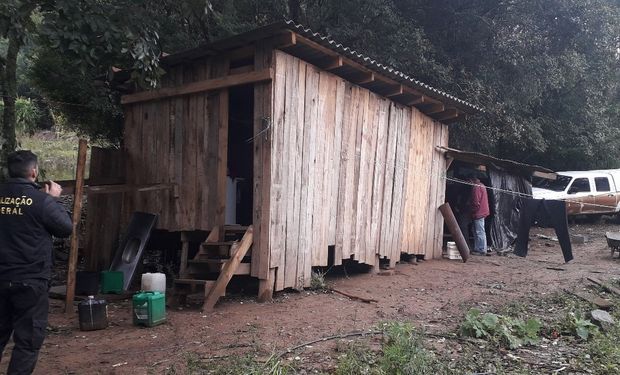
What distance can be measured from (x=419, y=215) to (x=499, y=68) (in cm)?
663

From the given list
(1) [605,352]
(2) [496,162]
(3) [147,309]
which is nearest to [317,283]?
(3) [147,309]

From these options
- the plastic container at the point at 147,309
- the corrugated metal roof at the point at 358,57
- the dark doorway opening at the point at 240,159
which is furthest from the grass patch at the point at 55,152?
the corrugated metal roof at the point at 358,57

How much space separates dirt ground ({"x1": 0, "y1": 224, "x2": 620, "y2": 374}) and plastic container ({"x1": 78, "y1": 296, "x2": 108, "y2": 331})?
103 millimetres

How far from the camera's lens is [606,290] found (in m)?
8.36

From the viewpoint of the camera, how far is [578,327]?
589 centimetres

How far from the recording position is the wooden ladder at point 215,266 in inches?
258

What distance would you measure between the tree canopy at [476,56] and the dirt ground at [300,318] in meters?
5.80

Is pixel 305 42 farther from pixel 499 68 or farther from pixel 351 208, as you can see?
pixel 499 68

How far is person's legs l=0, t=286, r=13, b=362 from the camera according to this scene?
374cm

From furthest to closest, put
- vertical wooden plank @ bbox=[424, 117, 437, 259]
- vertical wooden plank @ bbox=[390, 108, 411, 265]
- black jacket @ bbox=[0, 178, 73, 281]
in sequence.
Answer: vertical wooden plank @ bbox=[424, 117, 437, 259] < vertical wooden plank @ bbox=[390, 108, 411, 265] < black jacket @ bbox=[0, 178, 73, 281]

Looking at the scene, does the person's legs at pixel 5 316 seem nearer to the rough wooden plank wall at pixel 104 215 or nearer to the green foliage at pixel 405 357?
the green foliage at pixel 405 357

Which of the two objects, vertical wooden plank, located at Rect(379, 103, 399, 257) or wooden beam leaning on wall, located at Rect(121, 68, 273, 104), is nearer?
wooden beam leaning on wall, located at Rect(121, 68, 273, 104)

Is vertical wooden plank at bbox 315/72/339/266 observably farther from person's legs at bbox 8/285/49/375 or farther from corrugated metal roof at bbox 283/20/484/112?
person's legs at bbox 8/285/49/375

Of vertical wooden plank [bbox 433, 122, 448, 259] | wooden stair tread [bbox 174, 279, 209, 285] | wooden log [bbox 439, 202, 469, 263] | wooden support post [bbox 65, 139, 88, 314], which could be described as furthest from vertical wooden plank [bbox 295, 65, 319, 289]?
vertical wooden plank [bbox 433, 122, 448, 259]
